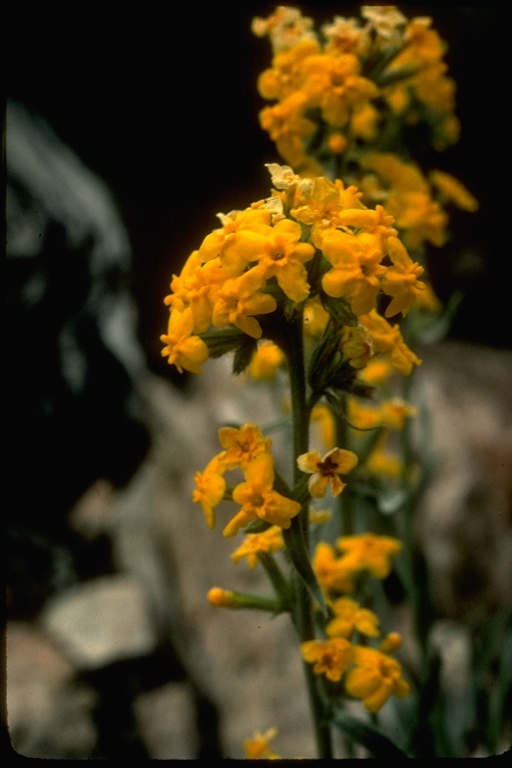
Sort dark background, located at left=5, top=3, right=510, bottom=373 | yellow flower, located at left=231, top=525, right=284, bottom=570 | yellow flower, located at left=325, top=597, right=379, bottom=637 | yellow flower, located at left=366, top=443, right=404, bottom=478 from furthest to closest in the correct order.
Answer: dark background, located at left=5, top=3, right=510, bottom=373 < yellow flower, located at left=366, top=443, right=404, bottom=478 < yellow flower, located at left=325, top=597, right=379, bottom=637 < yellow flower, located at left=231, top=525, right=284, bottom=570

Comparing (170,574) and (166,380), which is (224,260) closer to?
(170,574)

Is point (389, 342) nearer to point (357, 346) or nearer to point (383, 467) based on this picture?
point (357, 346)

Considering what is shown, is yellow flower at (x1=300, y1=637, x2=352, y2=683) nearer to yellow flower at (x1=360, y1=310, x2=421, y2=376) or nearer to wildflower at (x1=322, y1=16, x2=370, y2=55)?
yellow flower at (x1=360, y1=310, x2=421, y2=376)

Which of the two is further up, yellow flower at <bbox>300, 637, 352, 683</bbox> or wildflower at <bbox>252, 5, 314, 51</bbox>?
wildflower at <bbox>252, 5, 314, 51</bbox>

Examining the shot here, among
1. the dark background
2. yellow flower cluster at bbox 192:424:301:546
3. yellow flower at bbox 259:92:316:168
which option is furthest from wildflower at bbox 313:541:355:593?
the dark background

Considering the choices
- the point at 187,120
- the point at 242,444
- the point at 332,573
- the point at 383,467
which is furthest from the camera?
the point at 187,120

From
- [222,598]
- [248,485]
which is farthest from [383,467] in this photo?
[248,485]
